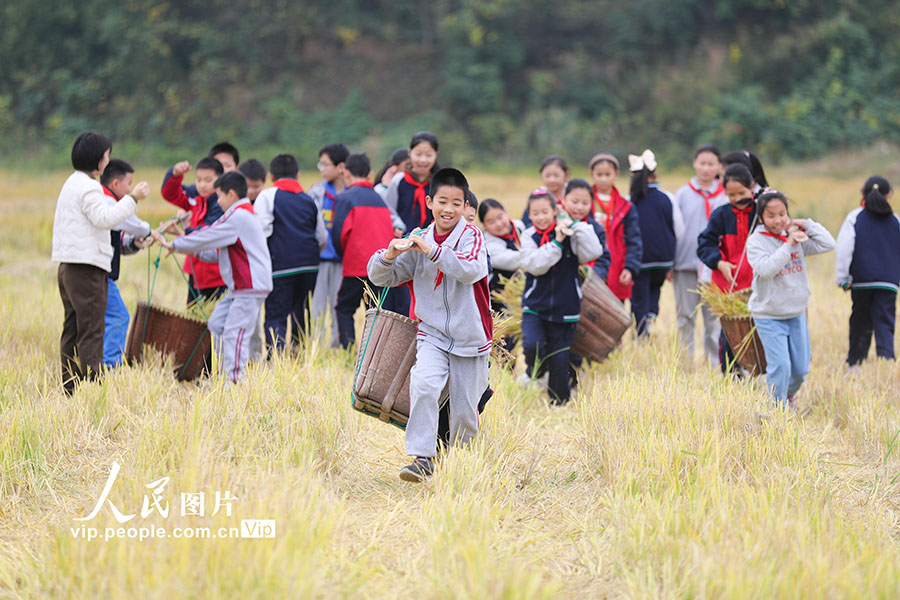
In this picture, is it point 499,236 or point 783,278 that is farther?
point 499,236

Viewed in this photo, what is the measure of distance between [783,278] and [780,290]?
0.08 meters

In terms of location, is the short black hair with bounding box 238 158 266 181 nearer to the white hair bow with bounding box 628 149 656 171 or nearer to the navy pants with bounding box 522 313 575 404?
the navy pants with bounding box 522 313 575 404

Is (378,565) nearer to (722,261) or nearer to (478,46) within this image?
(722,261)

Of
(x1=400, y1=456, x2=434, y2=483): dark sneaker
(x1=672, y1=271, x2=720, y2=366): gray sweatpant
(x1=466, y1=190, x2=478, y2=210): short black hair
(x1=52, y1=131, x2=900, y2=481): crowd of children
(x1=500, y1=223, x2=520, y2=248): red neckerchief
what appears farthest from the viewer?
(x1=672, y1=271, x2=720, y2=366): gray sweatpant

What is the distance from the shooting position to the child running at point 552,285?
6.06 meters

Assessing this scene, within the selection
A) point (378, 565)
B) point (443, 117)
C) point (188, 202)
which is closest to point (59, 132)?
point (443, 117)

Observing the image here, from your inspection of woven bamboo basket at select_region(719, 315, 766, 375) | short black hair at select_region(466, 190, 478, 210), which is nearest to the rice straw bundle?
woven bamboo basket at select_region(719, 315, 766, 375)

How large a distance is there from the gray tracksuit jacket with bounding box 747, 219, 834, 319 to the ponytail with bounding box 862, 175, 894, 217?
6.83 feet

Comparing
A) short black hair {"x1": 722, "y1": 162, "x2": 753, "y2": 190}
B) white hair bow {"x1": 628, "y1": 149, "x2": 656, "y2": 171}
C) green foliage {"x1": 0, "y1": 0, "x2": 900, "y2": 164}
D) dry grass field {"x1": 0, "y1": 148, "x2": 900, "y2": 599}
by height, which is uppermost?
green foliage {"x1": 0, "y1": 0, "x2": 900, "y2": 164}

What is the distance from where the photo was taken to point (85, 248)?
5.88 meters

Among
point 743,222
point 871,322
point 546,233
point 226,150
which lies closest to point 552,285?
point 546,233

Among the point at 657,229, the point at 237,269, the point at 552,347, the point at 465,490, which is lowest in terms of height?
the point at 465,490

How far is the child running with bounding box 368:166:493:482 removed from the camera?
14.2 feet

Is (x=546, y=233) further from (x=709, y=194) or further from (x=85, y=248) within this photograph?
(x=85, y=248)
